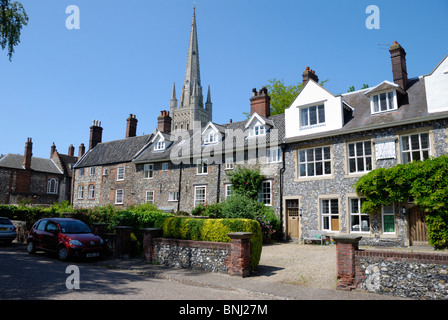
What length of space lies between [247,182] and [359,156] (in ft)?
24.9

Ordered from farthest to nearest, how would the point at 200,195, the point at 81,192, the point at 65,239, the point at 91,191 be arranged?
the point at 81,192
the point at 91,191
the point at 200,195
the point at 65,239

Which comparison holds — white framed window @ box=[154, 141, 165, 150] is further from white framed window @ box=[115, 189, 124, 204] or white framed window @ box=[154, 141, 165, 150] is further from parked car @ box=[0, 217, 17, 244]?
parked car @ box=[0, 217, 17, 244]

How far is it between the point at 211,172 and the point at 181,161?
3.73m

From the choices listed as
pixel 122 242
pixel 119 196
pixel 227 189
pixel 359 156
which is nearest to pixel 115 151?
pixel 119 196

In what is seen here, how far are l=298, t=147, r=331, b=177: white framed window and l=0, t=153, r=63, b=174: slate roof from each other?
41053 mm

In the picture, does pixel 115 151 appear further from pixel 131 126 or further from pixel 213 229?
pixel 213 229

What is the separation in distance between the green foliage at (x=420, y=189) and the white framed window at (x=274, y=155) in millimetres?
6386

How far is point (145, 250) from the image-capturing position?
13430 mm

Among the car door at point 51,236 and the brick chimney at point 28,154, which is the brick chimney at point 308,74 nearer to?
the car door at point 51,236

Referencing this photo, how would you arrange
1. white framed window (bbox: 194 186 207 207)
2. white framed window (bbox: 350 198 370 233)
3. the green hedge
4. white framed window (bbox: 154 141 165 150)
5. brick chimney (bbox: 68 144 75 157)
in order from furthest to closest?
1. brick chimney (bbox: 68 144 75 157)
2. white framed window (bbox: 154 141 165 150)
3. white framed window (bbox: 194 186 207 207)
4. white framed window (bbox: 350 198 370 233)
5. the green hedge

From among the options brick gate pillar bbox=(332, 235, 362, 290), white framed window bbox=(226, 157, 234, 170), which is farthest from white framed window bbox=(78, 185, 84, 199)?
brick gate pillar bbox=(332, 235, 362, 290)

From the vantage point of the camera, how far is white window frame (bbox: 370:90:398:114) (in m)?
18.8

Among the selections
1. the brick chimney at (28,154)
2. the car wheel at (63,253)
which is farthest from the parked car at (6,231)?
the brick chimney at (28,154)

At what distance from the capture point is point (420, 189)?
15641 millimetres
